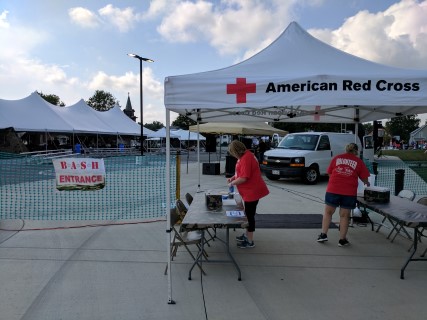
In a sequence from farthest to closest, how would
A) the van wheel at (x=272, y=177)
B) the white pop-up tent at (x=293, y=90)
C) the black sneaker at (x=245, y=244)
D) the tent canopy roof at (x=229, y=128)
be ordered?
the tent canopy roof at (x=229, y=128) < the van wheel at (x=272, y=177) < the black sneaker at (x=245, y=244) < the white pop-up tent at (x=293, y=90)

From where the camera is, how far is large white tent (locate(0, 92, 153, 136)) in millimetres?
24536

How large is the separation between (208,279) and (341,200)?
241 centimetres

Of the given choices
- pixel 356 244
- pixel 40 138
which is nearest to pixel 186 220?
pixel 356 244

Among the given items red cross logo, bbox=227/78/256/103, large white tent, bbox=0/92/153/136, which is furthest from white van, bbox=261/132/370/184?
large white tent, bbox=0/92/153/136

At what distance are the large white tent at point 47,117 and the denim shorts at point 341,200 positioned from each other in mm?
23310

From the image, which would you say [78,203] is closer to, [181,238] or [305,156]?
[181,238]

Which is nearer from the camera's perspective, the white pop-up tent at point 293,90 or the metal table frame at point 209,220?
the white pop-up tent at point 293,90

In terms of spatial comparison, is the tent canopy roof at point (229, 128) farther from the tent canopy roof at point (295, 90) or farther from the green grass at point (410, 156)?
the green grass at point (410, 156)

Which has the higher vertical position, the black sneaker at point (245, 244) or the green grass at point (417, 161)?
the green grass at point (417, 161)

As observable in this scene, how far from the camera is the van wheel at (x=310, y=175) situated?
1367 centimetres

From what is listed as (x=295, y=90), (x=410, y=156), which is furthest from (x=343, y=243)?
(x=410, y=156)

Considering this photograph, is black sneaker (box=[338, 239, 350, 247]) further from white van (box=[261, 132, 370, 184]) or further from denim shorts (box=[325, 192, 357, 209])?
white van (box=[261, 132, 370, 184])

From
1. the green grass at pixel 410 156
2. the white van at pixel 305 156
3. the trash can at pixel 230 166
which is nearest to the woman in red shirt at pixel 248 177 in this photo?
the white van at pixel 305 156

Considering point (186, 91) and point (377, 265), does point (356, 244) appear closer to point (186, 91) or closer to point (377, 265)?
point (377, 265)
